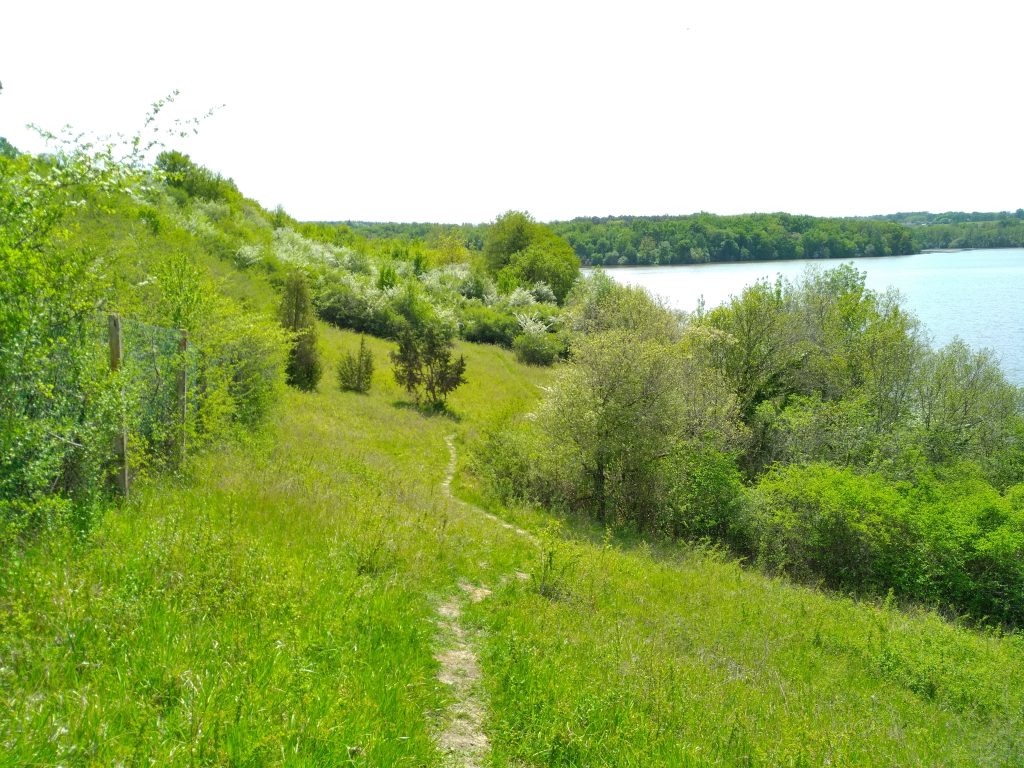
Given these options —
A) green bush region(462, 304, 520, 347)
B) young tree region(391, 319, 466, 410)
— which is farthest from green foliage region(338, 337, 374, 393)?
green bush region(462, 304, 520, 347)

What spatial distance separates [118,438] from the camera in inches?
269

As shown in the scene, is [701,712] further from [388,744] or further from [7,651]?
[7,651]

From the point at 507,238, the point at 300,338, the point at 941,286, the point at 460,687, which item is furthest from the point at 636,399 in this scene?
the point at 941,286

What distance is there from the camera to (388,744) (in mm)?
3861

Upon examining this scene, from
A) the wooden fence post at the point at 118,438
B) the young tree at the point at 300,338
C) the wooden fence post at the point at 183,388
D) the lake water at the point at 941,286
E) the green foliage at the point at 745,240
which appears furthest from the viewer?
the green foliage at the point at 745,240

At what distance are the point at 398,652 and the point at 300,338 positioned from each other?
2008 cm

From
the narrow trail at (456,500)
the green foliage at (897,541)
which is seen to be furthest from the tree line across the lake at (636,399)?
the narrow trail at (456,500)

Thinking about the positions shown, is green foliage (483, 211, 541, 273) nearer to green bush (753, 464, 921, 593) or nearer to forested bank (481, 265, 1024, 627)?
forested bank (481, 265, 1024, 627)

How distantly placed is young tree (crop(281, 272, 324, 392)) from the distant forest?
232 ft

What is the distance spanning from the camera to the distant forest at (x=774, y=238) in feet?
331

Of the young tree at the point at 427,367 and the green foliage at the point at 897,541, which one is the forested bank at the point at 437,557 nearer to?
the green foliage at the point at 897,541

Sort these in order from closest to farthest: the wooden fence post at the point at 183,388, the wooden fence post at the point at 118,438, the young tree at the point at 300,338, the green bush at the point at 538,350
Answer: the wooden fence post at the point at 118,438 → the wooden fence post at the point at 183,388 → the young tree at the point at 300,338 → the green bush at the point at 538,350

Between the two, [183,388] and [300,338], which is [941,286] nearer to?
[300,338]

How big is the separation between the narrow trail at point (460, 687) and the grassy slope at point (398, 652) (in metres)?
0.14
